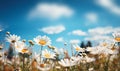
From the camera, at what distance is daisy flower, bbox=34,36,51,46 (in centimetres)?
395

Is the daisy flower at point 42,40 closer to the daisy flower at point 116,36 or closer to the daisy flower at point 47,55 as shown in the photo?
the daisy flower at point 47,55

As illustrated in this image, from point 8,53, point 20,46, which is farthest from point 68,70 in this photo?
point 8,53

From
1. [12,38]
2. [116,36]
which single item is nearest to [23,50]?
[12,38]

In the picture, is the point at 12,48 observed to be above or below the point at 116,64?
above

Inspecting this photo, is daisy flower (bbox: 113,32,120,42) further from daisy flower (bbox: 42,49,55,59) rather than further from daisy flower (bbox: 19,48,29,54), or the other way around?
daisy flower (bbox: 19,48,29,54)

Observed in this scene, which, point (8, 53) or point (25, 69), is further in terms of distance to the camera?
point (8, 53)

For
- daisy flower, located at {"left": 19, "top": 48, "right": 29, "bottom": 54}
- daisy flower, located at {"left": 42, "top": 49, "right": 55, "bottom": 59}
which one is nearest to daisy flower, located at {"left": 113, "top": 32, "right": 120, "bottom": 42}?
daisy flower, located at {"left": 42, "top": 49, "right": 55, "bottom": 59}

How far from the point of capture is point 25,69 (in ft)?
11.4

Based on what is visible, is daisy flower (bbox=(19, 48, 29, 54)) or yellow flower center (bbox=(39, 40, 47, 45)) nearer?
daisy flower (bbox=(19, 48, 29, 54))

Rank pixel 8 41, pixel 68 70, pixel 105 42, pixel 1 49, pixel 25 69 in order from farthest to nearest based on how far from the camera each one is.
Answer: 1. pixel 105 42
2. pixel 1 49
3. pixel 8 41
4. pixel 25 69
5. pixel 68 70

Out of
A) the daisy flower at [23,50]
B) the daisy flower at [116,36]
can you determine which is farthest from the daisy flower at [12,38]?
the daisy flower at [116,36]

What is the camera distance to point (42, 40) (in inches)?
159

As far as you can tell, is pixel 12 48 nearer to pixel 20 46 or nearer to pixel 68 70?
pixel 20 46

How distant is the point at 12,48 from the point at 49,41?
588 millimetres
